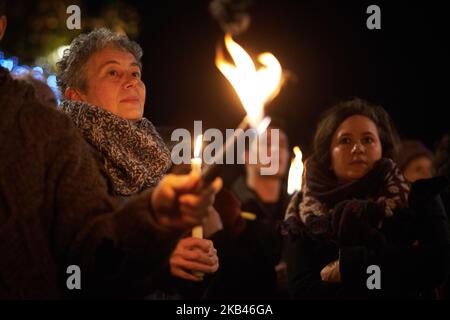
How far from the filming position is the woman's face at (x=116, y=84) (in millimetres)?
3223

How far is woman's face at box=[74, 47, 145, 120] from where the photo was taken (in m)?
3.22

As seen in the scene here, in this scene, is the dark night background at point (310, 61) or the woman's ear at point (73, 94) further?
the dark night background at point (310, 61)

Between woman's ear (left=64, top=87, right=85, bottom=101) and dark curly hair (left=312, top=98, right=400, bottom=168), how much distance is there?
1.82 metres

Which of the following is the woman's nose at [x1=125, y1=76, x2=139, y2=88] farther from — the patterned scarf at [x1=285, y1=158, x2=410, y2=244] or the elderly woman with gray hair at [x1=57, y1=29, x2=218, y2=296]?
the patterned scarf at [x1=285, y1=158, x2=410, y2=244]

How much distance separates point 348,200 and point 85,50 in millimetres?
1862

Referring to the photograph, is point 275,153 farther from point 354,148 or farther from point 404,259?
point 404,259

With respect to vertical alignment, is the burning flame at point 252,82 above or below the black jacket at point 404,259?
above

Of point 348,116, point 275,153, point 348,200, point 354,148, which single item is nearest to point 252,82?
point 348,200

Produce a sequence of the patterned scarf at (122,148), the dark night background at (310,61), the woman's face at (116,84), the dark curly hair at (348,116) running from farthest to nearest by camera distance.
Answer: the dark night background at (310,61)
the dark curly hair at (348,116)
the woman's face at (116,84)
the patterned scarf at (122,148)

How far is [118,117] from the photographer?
300cm

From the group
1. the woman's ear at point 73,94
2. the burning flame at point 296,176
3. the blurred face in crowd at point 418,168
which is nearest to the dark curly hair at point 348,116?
the burning flame at point 296,176

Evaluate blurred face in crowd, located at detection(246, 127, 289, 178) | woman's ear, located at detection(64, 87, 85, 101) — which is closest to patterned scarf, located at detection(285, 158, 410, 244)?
woman's ear, located at detection(64, 87, 85, 101)

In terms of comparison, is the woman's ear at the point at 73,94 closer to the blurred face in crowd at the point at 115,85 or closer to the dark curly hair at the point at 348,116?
the blurred face in crowd at the point at 115,85
